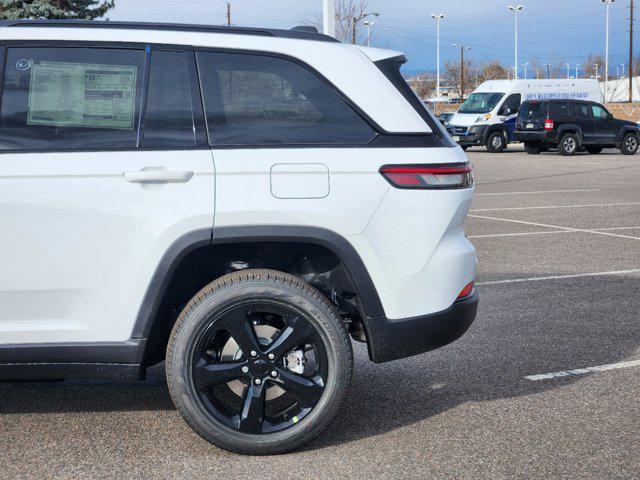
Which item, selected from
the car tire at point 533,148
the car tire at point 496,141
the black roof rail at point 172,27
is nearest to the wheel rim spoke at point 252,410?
the black roof rail at point 172,27

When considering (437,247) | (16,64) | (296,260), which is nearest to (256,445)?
(296,260)

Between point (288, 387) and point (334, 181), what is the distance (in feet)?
2.88

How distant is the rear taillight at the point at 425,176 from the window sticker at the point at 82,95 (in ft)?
3.61

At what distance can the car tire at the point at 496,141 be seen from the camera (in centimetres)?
3134

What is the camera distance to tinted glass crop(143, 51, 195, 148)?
391 cm

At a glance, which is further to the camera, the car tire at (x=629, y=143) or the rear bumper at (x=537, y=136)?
the car tire at (x=629, y=143)

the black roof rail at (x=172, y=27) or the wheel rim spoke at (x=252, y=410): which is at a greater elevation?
the black roof rail at (x=172, y=27)

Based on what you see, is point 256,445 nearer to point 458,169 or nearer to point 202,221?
point 202,221

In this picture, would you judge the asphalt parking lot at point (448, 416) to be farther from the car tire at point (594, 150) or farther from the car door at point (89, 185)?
the car tire at point (594, 150)

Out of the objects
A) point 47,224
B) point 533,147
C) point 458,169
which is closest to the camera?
point 47,224

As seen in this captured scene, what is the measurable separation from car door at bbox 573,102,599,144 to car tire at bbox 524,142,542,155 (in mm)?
1370

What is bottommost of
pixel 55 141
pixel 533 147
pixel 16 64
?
pixel 533 147

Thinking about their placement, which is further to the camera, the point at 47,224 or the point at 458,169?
the point at 458,169

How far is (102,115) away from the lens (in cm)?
392
